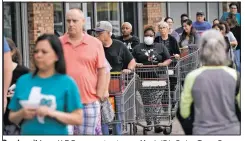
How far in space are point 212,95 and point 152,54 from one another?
18.6 ft

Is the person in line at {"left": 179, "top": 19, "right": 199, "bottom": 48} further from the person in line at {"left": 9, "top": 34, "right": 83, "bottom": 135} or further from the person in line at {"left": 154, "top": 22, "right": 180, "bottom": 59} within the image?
the person in line at {"left": 9, "top": 34, "right": 83, "bottom": 135}

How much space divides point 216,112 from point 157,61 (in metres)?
5.61

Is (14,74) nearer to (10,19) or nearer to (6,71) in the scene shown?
(6,71)

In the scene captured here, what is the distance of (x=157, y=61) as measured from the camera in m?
11.7

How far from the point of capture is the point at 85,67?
26.3 ft

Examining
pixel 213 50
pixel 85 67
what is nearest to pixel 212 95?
pixel 213 50

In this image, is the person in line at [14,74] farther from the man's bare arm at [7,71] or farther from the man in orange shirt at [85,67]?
the man in orange shirt at [85,67]

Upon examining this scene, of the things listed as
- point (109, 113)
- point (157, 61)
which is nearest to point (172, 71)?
point (157, 61)

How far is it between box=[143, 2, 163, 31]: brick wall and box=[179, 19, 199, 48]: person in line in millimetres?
4591

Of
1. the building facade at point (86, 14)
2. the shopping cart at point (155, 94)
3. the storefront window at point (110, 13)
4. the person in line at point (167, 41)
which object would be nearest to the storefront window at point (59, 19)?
the building facade at point (86, 14)

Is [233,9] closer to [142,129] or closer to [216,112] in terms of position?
[142,129]

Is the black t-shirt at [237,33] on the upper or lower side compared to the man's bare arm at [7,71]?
upper

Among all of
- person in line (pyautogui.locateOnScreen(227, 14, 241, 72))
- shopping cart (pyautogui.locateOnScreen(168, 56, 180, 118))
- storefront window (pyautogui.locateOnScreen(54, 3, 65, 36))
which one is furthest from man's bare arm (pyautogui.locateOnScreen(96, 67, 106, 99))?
storefront window (pyautogui.locateOnScreen(54, 3, 65, 36))

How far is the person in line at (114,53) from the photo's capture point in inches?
397
